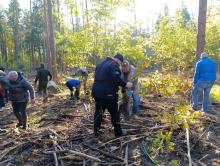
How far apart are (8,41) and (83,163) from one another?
2386 inches

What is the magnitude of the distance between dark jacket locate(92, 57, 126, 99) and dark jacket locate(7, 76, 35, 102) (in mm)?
2577

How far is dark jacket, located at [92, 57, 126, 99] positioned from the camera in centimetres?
722

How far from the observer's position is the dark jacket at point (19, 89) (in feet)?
29.5

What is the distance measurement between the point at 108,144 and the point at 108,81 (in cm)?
139

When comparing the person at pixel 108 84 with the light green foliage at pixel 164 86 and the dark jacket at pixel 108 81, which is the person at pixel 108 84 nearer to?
the dark jacket at pixel 108 81

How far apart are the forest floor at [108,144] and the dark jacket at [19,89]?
2.99 feet

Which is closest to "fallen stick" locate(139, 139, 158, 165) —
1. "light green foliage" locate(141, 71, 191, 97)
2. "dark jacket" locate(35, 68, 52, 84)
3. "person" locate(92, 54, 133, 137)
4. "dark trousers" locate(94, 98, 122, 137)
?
"dark trousers" locate(94, 98, 122, 137)

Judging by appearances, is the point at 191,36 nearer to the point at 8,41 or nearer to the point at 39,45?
the point at 39,45

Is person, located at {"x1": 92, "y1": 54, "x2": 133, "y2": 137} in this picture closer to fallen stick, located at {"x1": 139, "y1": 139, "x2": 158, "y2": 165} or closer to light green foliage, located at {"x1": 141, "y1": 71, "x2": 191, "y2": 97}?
fallen stick, located at {"x1": 139, "y1": 139, "x2": 158, "y2": 165}

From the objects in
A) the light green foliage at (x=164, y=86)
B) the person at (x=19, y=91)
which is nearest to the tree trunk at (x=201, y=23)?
the light green foliage at (x=164, y=86)

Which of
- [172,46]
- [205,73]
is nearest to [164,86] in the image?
[205,73]

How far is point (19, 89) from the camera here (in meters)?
9.02

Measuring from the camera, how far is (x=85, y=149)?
22.4 ft

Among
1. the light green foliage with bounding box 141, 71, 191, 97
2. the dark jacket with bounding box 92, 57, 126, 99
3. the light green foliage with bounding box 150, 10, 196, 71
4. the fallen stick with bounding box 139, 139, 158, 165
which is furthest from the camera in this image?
the light green foliage with bounding box 150, 10, 196, 71
